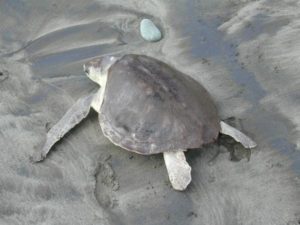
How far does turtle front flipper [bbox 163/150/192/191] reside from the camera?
318cm

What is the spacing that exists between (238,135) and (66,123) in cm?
112

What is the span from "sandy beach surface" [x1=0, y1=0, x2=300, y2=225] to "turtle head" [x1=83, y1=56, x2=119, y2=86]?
120mm

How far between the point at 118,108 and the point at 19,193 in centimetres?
80

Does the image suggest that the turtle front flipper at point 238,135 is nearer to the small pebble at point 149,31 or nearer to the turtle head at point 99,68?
the turtle head at point 99,68

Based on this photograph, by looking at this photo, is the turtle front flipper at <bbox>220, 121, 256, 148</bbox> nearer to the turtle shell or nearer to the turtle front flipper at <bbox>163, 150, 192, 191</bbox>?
the turtle shell

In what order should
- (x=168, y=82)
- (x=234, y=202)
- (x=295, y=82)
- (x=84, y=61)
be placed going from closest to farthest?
1. (x=234, y=202)
2. (x=168, y=82)
3. (x=295, y=82)
4. (x=84, y=61)

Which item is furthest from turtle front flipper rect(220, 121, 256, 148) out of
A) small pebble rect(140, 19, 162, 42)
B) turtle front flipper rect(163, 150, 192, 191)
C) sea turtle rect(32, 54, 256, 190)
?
small pebble rect(140, 19, 162, 42)

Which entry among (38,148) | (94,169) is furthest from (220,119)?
(38,148)

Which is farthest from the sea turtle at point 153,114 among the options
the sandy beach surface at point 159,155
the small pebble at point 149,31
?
the small pebble at point 149,31

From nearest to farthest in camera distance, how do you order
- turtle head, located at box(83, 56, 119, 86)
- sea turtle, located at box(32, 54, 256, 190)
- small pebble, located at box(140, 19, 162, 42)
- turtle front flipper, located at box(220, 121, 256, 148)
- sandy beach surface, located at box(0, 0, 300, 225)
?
sandy beach surface, located at box(0, 0, 300, 225) → sea turtle, located at box(32, 54, 256, 190) → turtle front flipper, located at box(220, 121, 256, 148) → turtle head, located at box(83, 56, 119, 86) → small pebble, located at box(140, 19, 162, 42)

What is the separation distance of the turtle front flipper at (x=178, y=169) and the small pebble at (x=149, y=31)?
1315 mm

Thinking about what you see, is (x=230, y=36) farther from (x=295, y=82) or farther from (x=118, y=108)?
(x=118, y=108)

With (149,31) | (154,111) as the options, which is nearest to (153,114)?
(154,111)

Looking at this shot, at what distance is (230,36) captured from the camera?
4270mm
